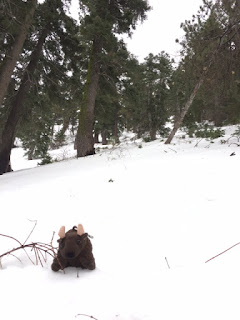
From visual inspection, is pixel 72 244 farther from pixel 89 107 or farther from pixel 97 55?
pixel 97 55

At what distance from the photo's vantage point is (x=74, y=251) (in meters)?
1.98

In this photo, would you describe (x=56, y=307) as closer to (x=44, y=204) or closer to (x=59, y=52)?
(x=44, y=204)

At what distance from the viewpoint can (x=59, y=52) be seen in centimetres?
1087

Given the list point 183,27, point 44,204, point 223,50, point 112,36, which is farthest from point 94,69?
point 44,204

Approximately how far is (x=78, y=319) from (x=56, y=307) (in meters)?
0.21

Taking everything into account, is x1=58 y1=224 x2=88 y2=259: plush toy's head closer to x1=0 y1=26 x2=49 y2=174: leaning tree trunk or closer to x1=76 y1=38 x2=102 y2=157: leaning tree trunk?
x1=76 y1=38 x2=102 y2=157: leaning tree trunk

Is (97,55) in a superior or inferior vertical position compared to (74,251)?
superior

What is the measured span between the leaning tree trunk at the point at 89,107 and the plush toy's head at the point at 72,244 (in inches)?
338

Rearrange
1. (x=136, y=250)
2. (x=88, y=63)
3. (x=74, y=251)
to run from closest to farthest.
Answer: (x=74, y=251) < (x=136, y=250) < (x=88, y=63)

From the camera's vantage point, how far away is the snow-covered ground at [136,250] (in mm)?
1636

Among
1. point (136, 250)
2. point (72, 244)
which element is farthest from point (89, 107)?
point (72, 244)

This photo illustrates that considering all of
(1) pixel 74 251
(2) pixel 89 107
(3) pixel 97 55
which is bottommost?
(1) pixel 74 251

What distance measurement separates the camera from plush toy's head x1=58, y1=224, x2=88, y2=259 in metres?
1.98

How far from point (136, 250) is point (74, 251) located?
735mm
